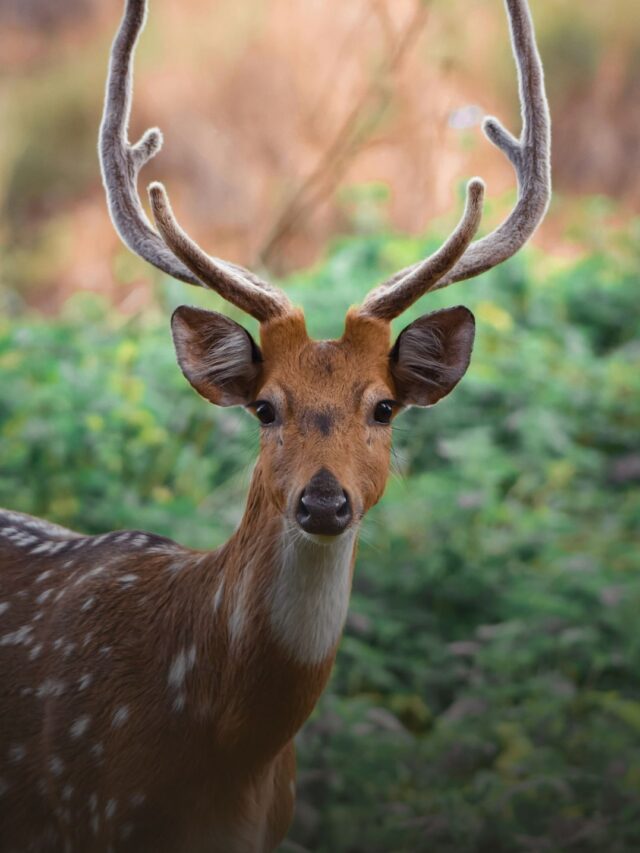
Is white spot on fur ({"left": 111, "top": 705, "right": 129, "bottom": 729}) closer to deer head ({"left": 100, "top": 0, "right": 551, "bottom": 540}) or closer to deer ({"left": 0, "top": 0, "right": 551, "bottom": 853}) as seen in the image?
deer ({"left": 0, "top": 0, "right": 551, "bottom": 853})

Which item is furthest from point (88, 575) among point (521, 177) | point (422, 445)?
point (422, 445)

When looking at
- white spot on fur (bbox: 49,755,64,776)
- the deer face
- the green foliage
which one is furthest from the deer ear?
white spot on fur (bbox: 49,755,64,776)

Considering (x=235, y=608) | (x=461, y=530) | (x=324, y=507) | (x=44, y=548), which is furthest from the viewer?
(x=461, y=530)

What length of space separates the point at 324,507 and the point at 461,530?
9.79 feet

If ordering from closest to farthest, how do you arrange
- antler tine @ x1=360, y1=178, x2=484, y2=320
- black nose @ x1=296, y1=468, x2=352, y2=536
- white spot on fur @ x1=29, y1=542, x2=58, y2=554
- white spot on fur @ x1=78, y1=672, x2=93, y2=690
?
black nose @ x1=296, y1=468, x2=352, y2=536
antler tine @ x1=360, y1=178, x2=484, y2=320
white spot on fur @ x1=78, y1=672, x2=93, y2=690
white spot on fur @ x1=29, y1=542, x2=58, y2=554

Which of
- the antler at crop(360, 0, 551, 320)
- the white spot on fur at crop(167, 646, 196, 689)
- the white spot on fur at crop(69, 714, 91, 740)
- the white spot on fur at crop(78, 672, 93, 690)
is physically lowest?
the white spot on fur at crop(69, 714, 91, 740)

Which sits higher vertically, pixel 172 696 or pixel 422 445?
pixel 422 445

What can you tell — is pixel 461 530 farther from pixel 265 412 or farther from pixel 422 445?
pixel 265 412

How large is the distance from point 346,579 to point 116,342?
422cm

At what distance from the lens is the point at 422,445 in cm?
682

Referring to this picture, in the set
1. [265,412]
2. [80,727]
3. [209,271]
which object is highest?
[209,271]

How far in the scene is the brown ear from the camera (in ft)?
11.7

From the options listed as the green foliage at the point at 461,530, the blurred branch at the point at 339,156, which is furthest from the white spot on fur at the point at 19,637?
the blurred branch at the point at 339,156

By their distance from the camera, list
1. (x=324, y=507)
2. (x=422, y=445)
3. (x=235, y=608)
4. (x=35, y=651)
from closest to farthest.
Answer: (x=324, y=507) → (x=235, y=608) → (x=35, y=651) → (x=422, y=445)
